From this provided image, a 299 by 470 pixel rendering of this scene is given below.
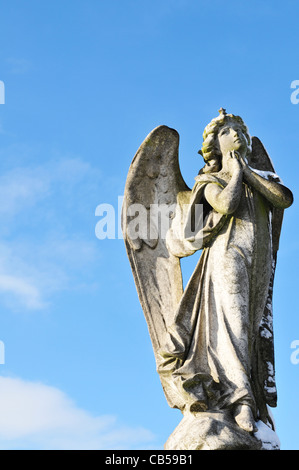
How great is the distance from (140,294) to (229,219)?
50.1 inches

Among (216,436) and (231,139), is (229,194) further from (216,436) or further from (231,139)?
(216,436)

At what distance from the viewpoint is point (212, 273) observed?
934cm

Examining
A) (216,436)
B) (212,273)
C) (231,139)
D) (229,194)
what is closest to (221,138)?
(231,139)

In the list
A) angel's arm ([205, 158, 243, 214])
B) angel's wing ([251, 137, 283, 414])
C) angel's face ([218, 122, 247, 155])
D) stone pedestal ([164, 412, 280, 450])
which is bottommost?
stone pedestal ([164, 412, 280, 450])

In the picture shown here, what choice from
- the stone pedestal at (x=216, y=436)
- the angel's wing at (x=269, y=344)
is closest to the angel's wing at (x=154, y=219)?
the angel's wing at (x=269, y=344)

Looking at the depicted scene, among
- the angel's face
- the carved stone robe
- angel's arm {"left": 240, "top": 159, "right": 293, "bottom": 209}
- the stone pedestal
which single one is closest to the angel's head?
the angel's face

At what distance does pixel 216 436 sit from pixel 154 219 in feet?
8.91

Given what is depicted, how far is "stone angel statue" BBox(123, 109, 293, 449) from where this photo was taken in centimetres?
871

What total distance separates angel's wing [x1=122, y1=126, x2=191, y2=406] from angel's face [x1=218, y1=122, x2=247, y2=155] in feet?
1.68

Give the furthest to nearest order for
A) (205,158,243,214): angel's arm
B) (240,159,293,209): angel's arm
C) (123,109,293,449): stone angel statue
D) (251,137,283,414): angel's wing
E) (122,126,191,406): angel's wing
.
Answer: (122,126,191,406): angel's wing → (240,159,293,209): angel's arm → (205,158,243,214): angel's arm → (251,137,283,414): angel's wing → (123,109,293,449): stone angel statue

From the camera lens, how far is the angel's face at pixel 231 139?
388 inches

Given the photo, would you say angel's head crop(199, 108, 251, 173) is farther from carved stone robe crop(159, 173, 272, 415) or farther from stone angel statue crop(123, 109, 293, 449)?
carved stone robe crop(159, 173, 272, 415)
